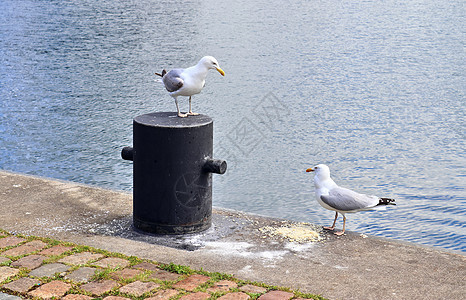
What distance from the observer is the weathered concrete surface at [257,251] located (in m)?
4.66

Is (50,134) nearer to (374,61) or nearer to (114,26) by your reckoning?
(374,61)

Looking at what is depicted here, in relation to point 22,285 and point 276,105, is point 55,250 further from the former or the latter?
point 276,105

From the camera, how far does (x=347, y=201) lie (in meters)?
5.89

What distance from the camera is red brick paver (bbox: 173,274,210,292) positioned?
14.6 feet

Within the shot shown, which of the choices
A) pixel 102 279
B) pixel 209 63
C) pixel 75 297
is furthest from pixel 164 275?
pixel 209 63

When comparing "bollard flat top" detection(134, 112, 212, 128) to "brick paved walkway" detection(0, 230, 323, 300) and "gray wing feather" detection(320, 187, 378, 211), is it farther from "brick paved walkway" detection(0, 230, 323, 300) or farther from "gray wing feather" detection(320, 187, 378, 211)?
"gray wing feather" detection(320, 187, 378, 211)

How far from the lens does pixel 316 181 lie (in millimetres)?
6105

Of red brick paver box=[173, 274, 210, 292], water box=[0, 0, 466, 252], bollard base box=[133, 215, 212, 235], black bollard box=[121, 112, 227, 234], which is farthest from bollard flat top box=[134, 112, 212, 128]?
water box=[0, 0, 466, 252]

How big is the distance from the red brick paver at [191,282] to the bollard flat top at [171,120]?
1.45 metres

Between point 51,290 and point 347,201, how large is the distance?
9.48 ft

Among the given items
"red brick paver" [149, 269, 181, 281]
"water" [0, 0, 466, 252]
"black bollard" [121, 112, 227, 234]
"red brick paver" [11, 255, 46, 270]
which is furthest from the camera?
"water" [0, 0, 466, 252]

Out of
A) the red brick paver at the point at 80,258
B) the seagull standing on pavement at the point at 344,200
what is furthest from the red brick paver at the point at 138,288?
the seagull standing on pavement at the point at 344,200

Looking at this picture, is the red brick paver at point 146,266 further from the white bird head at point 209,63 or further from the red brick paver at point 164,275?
the white bird head at point 209,63

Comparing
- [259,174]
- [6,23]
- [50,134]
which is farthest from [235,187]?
[6,23]
